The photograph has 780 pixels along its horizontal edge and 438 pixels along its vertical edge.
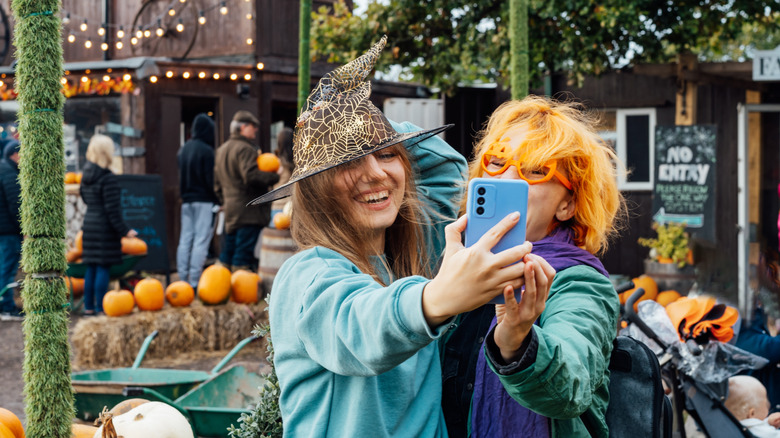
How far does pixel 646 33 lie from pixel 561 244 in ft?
26.2

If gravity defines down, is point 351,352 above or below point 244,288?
above

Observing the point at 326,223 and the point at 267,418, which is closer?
the point at 326,223

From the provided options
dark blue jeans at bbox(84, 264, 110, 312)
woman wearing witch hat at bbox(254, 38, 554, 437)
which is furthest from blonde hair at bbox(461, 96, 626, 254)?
dark blue jeans at bbox(84, 264, 110, 312)

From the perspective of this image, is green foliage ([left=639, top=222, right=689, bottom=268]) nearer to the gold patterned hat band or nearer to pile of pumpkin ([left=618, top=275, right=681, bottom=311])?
pile of pumpkin ([left=618, top=275, right=681, bottom=311])

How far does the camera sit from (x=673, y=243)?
9.20 meters

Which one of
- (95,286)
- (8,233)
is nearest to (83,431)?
(95,286)

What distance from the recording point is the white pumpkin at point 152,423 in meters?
3.18

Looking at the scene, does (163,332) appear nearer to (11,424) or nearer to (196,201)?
(196,201)

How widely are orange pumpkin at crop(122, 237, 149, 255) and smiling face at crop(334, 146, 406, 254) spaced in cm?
815

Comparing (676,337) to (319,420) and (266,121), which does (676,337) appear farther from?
(266,121)

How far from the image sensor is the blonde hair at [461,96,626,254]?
1.69 metres

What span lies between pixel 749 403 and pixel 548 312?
282 centimetres

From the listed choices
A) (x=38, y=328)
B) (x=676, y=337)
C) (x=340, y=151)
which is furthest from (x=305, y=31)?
(x=340, y=151)

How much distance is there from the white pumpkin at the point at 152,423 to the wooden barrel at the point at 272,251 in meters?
4.68
